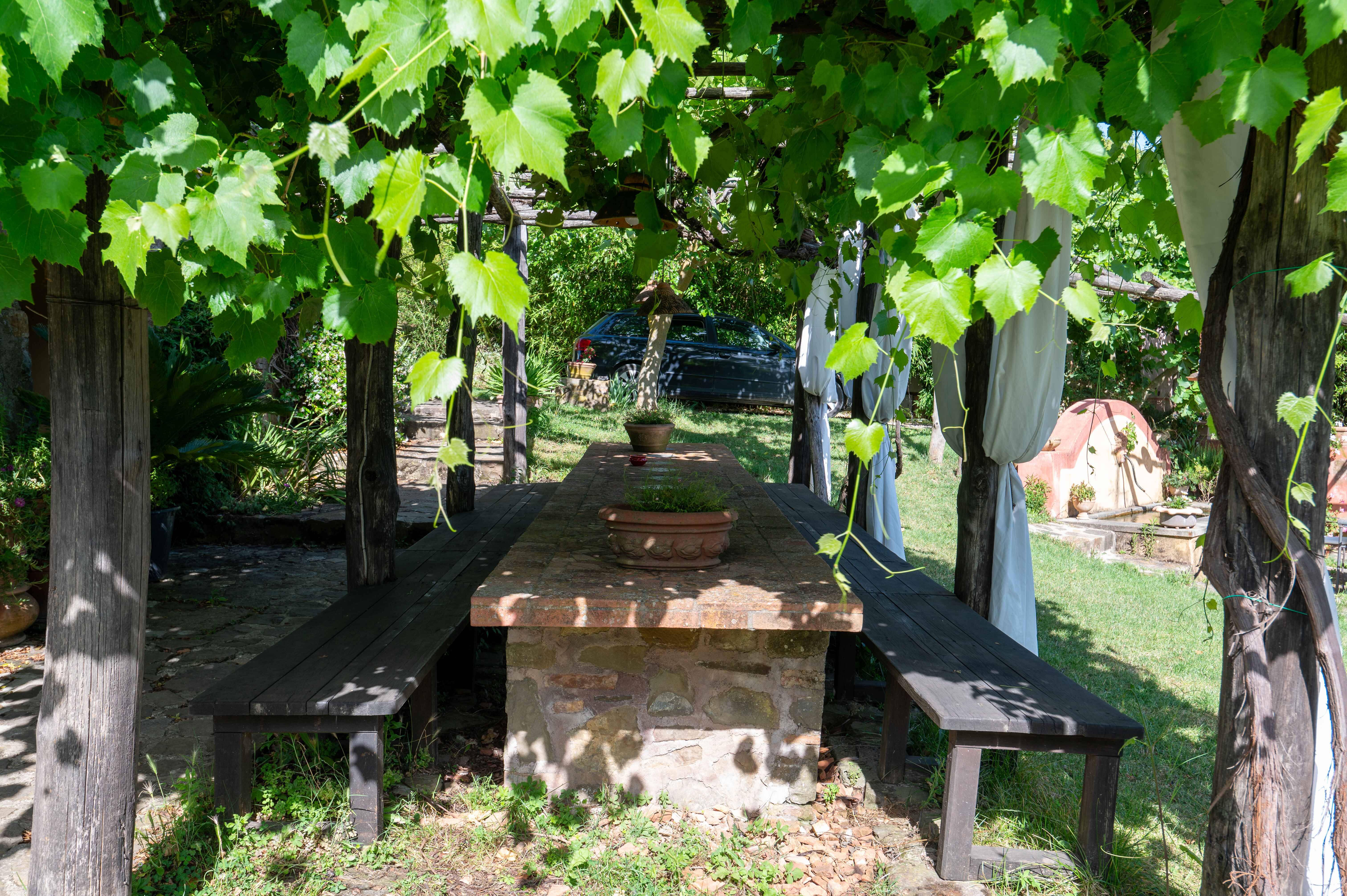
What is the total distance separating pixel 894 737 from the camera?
3.43m

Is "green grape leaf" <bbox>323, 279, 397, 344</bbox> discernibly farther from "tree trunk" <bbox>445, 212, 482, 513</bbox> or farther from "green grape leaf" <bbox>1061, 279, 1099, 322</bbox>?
"tree trunk" <bbox>445, 212, 482, 513</bbox>

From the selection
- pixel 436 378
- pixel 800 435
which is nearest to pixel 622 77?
pixel 436 378

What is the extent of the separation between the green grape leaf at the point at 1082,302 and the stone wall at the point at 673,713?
5.15 ft

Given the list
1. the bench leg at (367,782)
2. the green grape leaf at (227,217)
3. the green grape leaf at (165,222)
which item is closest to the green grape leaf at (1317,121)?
the green grape leaf at (227,217)

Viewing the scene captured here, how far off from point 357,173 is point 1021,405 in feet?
9.20

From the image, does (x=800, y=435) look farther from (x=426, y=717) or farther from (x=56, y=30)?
(x=56, y=30)

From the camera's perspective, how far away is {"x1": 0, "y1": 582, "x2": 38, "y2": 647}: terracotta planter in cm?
446

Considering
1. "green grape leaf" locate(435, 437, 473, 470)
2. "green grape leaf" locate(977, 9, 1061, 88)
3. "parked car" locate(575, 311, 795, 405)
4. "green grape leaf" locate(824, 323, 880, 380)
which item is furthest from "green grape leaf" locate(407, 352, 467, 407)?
"parked car" locate(575, 311, 795, 405)

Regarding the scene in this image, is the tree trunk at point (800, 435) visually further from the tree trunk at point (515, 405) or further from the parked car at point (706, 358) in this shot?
the parked car at point (706, 358)

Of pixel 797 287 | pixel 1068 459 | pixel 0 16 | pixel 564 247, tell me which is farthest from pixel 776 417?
pixel 0 16

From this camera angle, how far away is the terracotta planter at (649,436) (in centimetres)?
617

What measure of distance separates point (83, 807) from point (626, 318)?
13.8m

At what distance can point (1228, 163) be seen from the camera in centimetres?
197

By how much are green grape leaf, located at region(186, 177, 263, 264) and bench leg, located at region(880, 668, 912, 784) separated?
105 inches
